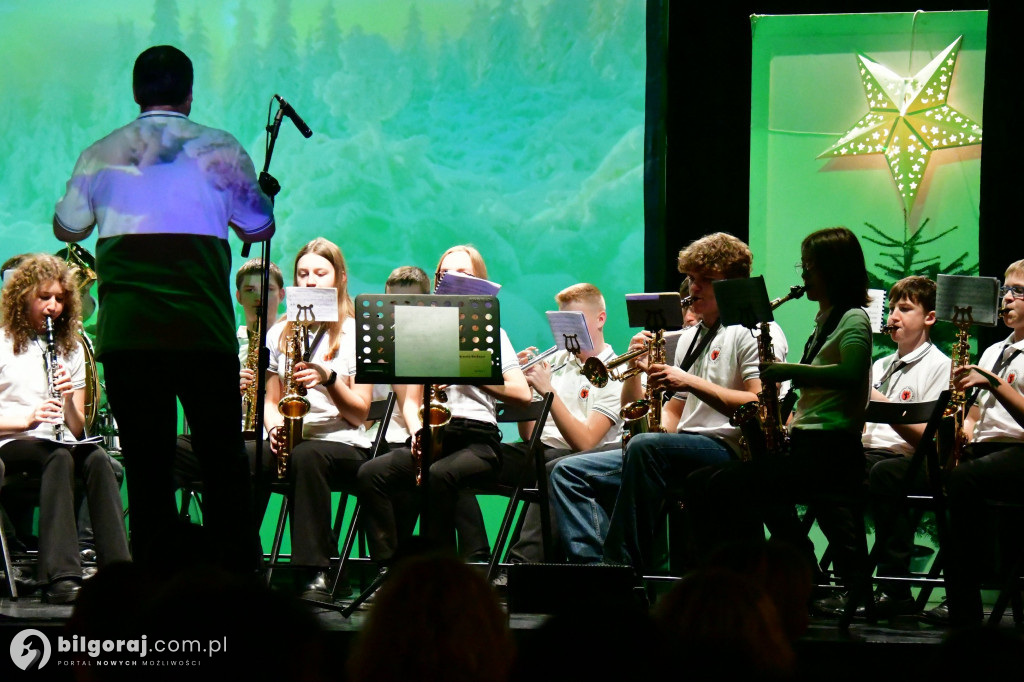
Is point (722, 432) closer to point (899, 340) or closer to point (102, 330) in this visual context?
point (899, 340)

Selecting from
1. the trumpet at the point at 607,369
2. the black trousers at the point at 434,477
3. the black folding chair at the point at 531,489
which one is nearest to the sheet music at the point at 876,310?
the trumpet at the point at 607,369

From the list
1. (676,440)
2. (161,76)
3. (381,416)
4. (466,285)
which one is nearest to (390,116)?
(381,416)

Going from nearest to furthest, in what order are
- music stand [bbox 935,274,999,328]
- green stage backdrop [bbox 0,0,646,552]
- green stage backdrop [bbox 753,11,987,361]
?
1. music stand [bbox 935,274,999,328]
2. green stage backdrop [bbox 753,11,987,361]
3. green stage backdrop [bbox 0,0,646,552]

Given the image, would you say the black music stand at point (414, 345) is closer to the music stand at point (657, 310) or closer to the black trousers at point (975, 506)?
the music stand at point (657, 310)

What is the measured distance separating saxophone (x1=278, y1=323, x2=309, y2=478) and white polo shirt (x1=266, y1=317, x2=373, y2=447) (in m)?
0.12

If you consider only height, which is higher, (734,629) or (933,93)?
(933,93)

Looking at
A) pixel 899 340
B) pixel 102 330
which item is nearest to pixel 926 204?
pixel 899 340

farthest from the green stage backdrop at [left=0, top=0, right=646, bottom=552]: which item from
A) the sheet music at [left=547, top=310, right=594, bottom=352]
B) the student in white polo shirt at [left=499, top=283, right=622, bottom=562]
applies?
the sheet music at [left=547, top=310, right=594, bottom=352]

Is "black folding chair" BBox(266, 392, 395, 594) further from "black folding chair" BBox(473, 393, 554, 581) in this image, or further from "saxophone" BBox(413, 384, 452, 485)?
→ "black folding chair" BBox(473, 393, 554, 581)

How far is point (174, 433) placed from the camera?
3.76 meters

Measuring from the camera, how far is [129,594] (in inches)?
81.4

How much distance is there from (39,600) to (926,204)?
16.3 ft

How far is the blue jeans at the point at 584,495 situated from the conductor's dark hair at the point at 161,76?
7.68ft

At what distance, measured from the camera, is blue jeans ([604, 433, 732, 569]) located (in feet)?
15.0
